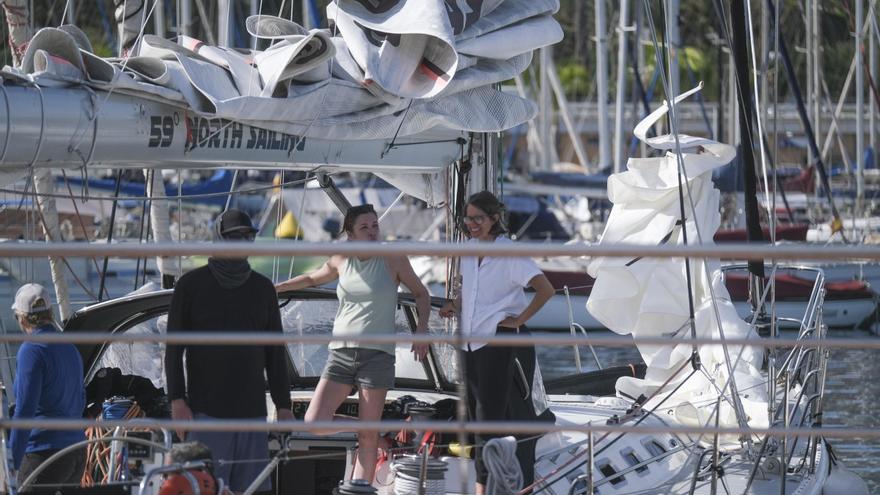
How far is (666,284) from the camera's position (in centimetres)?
845

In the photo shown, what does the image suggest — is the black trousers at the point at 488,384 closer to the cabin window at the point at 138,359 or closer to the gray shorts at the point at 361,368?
the gray shorts at the point at 361,368

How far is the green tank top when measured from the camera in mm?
6043

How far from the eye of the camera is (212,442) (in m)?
5.36

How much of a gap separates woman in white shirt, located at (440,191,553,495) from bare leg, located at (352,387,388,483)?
16.5 inches

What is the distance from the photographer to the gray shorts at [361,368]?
608 cm

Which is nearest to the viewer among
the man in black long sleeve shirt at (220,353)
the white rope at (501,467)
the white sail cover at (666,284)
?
the man in black long sleeve shirt at (220,353)

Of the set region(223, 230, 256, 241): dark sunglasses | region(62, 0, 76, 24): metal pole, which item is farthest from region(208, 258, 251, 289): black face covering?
region(62, 0, 76, 24): metal pole

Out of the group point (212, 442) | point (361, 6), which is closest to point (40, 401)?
point (212, 442)

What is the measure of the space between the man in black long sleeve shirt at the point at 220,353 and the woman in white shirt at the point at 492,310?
3.02 feet

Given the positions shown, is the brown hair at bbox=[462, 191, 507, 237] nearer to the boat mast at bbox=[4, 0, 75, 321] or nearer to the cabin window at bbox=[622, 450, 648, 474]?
the cabin window at bbox=[622, 450, 648, 474]

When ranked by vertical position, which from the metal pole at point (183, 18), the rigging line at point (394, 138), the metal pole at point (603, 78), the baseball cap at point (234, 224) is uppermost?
the metal pole at point (603, 78)

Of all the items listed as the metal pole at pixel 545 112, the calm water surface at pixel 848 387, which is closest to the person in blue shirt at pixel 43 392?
the calm water surface at pixel 848 387

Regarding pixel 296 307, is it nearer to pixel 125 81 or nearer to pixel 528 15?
pixel 125 81

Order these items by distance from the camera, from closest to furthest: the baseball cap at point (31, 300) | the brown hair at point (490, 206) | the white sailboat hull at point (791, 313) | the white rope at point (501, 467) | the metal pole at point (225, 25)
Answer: the white rope at point (501, 467) → the baseball cap at point (31, 300) → the brown hair at point (490, 206) → the metal pole at point (225, 25) → the white sailboat hull at point (791, 313)
